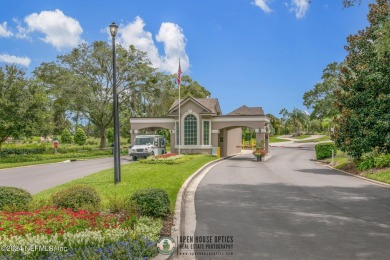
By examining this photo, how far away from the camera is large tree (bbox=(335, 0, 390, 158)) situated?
19219mm

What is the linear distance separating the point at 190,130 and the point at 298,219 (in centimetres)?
2941

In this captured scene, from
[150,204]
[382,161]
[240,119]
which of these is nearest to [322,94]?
[240,119]

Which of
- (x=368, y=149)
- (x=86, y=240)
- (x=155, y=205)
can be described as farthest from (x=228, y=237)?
(x=368, y=149)

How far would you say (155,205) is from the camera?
26.4 feet

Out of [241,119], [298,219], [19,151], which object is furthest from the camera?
[19,151]

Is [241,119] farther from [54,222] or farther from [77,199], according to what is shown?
[54,222]

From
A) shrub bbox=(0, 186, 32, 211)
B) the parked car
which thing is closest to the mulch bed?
shrub bbox=(0, 186, 32, 211)

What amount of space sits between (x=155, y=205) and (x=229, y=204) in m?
3.25

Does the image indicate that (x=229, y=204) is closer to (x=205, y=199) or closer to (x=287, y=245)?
(x=205, y=199)

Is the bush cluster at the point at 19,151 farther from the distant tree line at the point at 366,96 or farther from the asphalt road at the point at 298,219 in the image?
the distant tree line at the point at 366,96

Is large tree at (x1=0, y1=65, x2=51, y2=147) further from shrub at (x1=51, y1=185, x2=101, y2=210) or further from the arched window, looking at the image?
shrub at (x1=51, y1=185, x2=101, y2=210)

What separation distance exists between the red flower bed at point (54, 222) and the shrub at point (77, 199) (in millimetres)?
652

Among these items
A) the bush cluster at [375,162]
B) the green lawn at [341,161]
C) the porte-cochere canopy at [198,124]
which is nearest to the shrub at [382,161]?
the bush cluster at [375,162]

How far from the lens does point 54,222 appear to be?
22.2 feet
